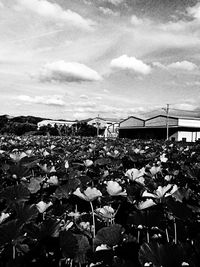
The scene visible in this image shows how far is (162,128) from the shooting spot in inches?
2192

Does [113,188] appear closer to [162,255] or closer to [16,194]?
[16,194]

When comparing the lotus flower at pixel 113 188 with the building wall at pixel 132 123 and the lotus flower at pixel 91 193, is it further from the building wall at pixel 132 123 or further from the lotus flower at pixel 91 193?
the building wall at pixel 132 123

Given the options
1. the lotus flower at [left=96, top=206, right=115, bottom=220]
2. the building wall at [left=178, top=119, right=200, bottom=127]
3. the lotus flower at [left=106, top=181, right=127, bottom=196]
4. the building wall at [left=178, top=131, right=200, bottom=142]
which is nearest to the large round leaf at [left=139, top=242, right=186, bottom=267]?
the lotus flower at [left=96, top=206, right=115, bottom=220]

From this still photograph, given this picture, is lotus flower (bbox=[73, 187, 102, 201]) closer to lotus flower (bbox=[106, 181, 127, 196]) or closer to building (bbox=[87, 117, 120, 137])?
lotus flower (bbox=[106, 181, 127, 196])

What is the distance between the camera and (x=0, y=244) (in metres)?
1.12

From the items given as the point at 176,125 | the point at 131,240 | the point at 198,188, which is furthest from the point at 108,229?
the point at 176,125

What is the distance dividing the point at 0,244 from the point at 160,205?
915 millimetres

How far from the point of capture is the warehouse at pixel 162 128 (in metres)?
52.2

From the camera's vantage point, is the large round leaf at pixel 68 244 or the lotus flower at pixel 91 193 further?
the lotus flower at pixel 91 193

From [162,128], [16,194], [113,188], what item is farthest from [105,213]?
[162,128]

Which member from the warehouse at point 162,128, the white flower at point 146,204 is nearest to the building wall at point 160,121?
the warehouse at point 162,128

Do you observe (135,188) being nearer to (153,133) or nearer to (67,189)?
(67,189)

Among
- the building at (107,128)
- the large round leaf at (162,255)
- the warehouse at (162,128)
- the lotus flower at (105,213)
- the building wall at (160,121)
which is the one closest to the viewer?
the large round leaf at (162,255)

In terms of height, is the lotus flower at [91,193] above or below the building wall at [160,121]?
above
